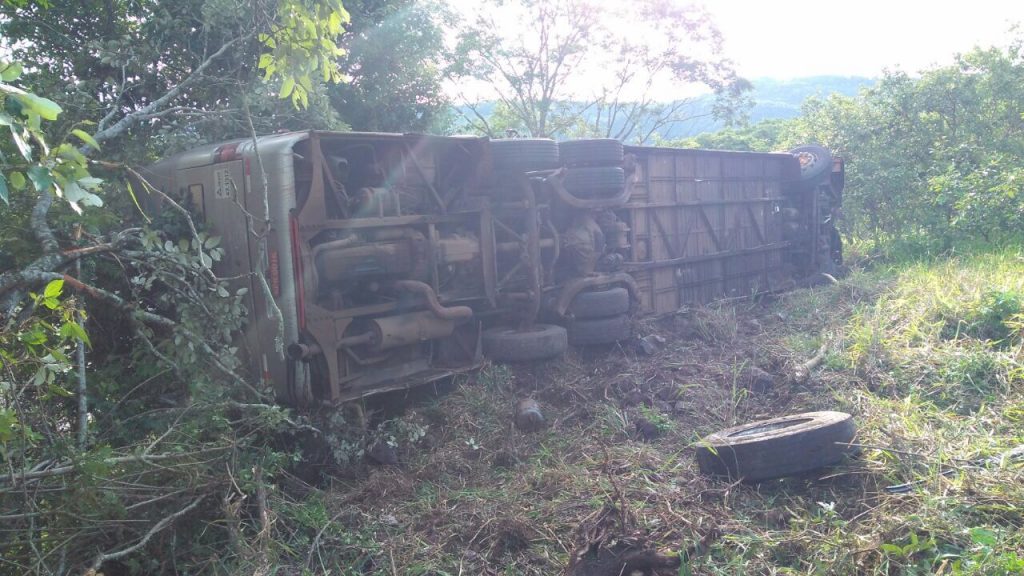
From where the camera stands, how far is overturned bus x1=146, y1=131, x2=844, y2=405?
5.45 m

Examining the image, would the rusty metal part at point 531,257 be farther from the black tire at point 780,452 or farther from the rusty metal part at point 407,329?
the black tire at point 780,452

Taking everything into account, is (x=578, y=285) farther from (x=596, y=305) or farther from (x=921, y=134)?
(x=921, y=134)

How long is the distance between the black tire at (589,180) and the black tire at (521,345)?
171 cm

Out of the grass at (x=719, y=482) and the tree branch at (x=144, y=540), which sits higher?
the tree branch at (x=144, y=540)

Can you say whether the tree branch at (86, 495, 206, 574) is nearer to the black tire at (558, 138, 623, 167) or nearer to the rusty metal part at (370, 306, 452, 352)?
the rusty metal part at (370, 306, 452, 352)

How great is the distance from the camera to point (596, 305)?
7.52 m

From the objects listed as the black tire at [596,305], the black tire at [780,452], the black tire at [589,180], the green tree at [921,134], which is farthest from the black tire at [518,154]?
the green tree at [921,134]

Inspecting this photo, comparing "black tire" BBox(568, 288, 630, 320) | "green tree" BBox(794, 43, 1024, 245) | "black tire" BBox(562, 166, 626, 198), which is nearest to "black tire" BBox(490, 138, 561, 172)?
"black tire" BBox(562, 166, 626, 198)

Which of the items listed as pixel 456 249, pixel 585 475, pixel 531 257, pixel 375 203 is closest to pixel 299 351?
pixel 375 203

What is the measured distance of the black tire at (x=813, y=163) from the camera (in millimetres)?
12812

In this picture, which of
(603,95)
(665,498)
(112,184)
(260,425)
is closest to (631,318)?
(665,498)

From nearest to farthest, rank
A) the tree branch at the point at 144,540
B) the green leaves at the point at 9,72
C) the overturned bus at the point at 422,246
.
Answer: the green leaves at the point at 9,72 → the tree branch at the point at 144,540 → the overturned bus at the point at 422,246

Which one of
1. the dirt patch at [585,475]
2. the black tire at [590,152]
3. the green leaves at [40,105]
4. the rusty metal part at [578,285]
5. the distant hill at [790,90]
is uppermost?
the distant hill at [790,90]

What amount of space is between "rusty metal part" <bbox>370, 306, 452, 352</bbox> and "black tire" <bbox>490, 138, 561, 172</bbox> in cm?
158
